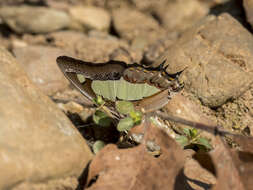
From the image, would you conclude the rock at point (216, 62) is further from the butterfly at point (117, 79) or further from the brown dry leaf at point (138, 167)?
the brown dry leaf at point (138, 167)

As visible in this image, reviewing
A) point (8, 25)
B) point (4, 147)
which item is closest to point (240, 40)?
point (4, 147)

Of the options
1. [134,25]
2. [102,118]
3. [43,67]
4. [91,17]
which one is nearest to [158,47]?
[134,25]

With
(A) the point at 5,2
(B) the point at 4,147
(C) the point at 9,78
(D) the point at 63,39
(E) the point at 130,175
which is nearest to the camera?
(B) the point at 4,147

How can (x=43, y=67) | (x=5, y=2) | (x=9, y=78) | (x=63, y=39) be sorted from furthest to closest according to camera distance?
1. (x=5, y=2)
2. (x=63, y=39)
3. (x=43, y=67)
4. (x=9, y=78)

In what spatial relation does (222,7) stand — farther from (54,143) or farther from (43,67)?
(54,143)

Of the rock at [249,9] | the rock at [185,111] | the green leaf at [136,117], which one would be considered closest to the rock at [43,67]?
the rock at [185,111]
